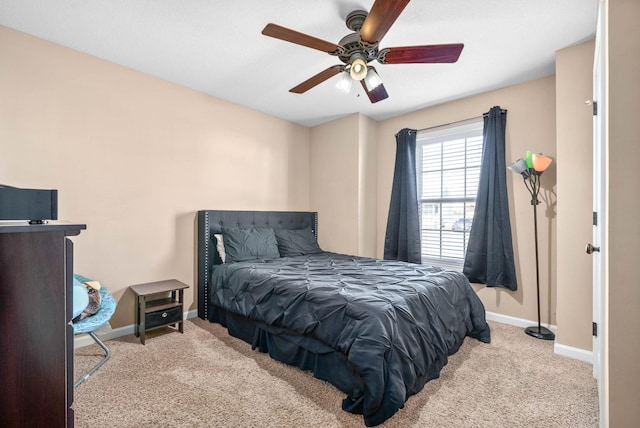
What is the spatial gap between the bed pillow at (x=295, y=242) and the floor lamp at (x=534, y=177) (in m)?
2.39

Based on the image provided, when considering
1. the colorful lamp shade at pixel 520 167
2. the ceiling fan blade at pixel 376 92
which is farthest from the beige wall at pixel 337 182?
the colorful lamp shade at pixel 520 167

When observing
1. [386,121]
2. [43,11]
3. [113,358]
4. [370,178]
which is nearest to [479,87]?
[386,121]

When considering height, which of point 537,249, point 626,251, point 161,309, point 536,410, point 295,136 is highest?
point 295,136

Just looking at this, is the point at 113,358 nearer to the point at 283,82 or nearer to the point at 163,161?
the point at 163,161

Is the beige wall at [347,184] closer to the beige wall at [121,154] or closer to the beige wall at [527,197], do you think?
the beige wall at [121,154]

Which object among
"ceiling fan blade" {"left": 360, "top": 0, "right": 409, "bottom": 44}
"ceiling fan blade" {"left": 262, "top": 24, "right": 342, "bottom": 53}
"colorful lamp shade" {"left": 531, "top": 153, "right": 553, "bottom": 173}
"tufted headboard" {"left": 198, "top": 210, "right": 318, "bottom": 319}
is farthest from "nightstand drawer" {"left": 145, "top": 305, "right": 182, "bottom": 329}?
"colorful lamp shade" {"left": 531, "top": 153, "right": 553, "bottom": 173}

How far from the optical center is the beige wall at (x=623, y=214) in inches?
47.6

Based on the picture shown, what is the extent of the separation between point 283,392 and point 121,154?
252 centimetres

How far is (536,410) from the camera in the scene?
1724 mm

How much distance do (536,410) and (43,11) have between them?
13.5ft

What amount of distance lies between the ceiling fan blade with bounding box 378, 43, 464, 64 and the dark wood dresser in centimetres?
199

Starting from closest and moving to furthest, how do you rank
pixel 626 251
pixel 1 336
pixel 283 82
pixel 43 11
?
pixel 1 336 → pixel 626 251 → pixel 43 11 → pixel 283 82

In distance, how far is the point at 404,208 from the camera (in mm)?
3826

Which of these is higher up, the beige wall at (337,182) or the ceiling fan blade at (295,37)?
the ceiling fan blade at (295,37)
